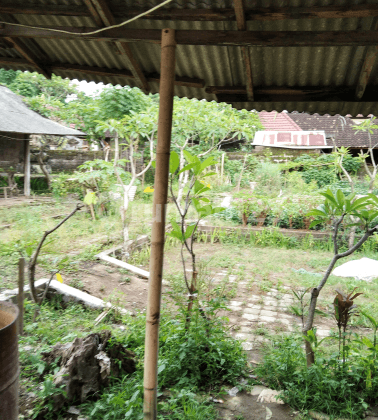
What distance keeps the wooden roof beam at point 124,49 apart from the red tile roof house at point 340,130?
1283 centimetres

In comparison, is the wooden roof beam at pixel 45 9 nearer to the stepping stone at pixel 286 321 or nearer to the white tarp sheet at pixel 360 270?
the stepping stone at pixel 286 321

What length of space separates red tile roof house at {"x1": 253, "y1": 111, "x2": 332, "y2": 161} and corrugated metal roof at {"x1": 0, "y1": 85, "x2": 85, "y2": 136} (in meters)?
8.55

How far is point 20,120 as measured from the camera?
449 inches

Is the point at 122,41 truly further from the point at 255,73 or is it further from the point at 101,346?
the point at 101,346

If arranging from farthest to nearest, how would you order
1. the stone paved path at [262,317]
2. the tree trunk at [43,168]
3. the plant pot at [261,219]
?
the tree trunk at [43,168] → the plant pot at [261,219] → the stone paved path at [262,317]

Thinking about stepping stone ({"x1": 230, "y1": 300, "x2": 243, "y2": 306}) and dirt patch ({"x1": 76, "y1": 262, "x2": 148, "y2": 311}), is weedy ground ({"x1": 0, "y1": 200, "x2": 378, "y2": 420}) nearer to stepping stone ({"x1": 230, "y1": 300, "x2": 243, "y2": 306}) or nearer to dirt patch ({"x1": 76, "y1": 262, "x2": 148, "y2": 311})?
dirt patch ({"x1": 76, "y1": 262, "x2": 148, "y2": 311})

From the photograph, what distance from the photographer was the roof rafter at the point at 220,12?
6.55 ft

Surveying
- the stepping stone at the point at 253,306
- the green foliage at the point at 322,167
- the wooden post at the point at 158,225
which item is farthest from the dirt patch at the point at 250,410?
the green foliage at the point at 322,167

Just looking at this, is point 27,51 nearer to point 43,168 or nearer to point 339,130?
point 43,168

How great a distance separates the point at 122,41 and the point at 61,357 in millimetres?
2397

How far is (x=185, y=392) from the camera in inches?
92.4

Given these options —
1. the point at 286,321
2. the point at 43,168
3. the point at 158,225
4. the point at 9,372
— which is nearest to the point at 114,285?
the point at 286,321

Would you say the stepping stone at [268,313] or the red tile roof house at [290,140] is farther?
the red tile roof house at [290,140]

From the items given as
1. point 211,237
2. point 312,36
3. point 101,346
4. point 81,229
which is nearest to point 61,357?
point 101,346
